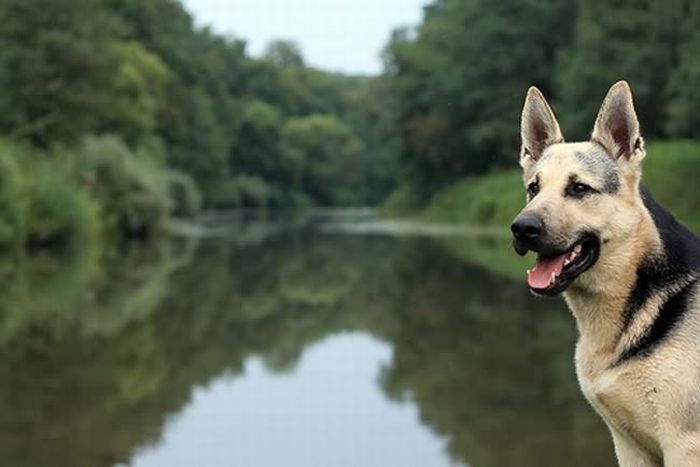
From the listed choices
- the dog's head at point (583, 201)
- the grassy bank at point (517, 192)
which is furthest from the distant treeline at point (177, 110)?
the dog's head at point (583, 201)

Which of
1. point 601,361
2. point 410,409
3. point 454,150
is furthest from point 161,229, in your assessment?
point 601,361

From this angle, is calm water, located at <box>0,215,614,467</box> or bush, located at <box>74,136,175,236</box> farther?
bush, located at <box>74,136,175,236</box>

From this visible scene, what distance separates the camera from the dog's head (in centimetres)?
474

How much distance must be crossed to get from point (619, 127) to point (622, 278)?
0.61 m

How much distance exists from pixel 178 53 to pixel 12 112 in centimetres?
5061

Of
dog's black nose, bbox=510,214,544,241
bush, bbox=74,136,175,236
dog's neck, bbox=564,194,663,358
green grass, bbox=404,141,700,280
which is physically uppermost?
bush, bbox=74,136,175,236

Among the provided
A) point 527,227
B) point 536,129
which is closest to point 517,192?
point 536,129

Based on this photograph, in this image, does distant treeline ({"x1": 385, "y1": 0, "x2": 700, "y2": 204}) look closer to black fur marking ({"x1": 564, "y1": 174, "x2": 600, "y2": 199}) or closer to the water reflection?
the water reflection

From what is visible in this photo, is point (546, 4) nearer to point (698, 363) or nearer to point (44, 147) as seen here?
point (44, 147)

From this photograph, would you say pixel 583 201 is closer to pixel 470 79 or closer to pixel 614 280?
pixel 614 280

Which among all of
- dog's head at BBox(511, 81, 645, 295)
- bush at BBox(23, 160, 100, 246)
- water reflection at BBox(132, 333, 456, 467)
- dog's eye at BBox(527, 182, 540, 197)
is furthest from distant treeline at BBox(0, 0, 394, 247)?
dog's head at BBox(511, 81, 645, 295)

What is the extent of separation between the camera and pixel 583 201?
482 centimetres

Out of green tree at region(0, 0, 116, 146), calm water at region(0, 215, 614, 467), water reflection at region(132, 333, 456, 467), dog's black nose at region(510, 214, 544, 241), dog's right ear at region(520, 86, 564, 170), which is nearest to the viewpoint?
dog's black nose at region(510, 214, 544, 241)

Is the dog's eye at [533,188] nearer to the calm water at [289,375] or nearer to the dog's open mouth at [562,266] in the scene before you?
the dog's open mouth at [562,266]
